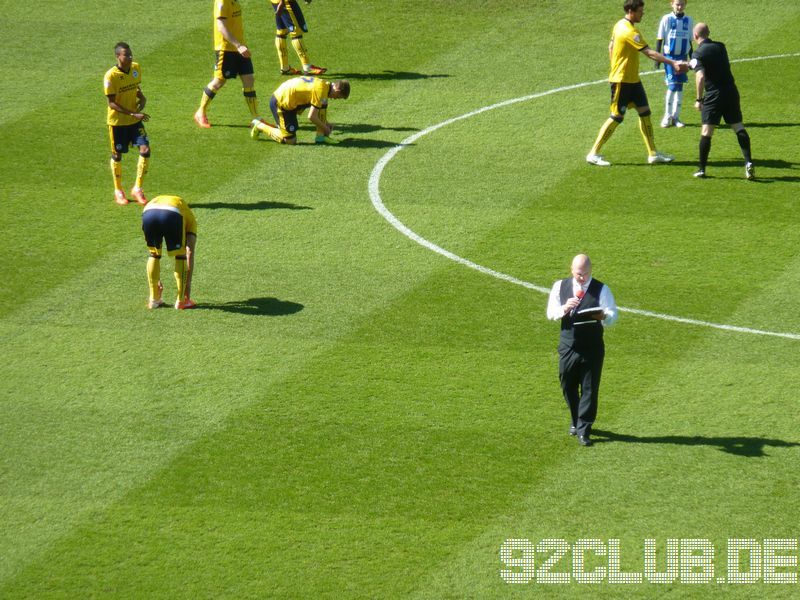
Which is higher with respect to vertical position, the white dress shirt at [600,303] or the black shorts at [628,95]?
the black shorts at [628,95]

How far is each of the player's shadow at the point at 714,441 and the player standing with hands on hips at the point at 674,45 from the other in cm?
989

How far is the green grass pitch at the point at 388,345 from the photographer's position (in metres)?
11.5

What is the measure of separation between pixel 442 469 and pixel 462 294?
4.14 metres

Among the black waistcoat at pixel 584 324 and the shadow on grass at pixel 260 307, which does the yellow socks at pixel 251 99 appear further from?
the black waistcoat at pixel 584 324

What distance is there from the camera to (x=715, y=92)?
19.5m

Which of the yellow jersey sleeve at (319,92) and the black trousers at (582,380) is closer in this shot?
the black trousers at (582,380)

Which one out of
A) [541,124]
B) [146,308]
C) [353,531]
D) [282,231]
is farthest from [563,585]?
[541,124]

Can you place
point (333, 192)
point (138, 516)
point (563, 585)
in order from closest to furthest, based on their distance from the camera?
point (563, 585)
point (138, 516)
point (333, 192)

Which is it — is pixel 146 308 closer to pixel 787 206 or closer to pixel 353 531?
pixel 353 531

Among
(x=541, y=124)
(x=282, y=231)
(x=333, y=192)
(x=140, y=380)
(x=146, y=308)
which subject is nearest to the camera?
(x=140, y=380)

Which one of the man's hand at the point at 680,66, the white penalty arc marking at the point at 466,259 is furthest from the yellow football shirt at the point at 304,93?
the man's hand at the point at 680,66

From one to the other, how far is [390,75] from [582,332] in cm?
1332

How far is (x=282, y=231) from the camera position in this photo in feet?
60.3

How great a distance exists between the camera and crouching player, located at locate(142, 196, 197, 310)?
15.7 metres
